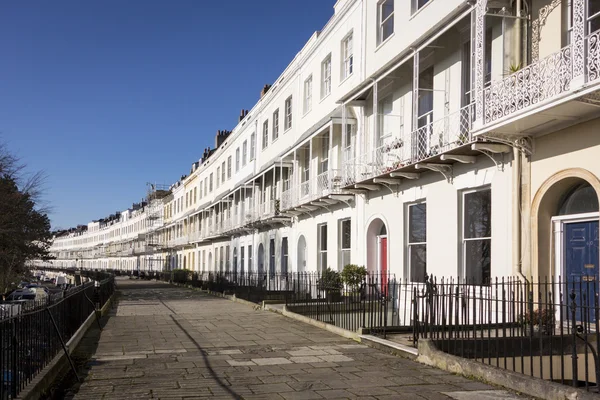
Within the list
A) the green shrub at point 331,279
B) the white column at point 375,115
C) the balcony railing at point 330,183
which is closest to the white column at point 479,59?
the white column at point 375,115

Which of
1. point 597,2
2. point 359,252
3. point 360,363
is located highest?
point 597,2

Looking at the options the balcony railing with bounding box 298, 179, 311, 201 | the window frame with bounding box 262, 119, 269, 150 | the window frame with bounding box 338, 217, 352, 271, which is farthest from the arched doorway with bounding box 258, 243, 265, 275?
the window frame with bounding box 338, 217, 352, 271

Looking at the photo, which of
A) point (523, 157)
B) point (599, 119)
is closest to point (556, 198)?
point (523, 157)

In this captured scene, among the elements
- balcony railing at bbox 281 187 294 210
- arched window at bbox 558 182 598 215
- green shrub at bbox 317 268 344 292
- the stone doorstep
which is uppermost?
balcony railing at bbox 281 187 294 210

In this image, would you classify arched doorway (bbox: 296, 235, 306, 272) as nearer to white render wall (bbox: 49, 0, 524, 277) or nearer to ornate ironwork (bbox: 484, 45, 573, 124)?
white render wall (bbox: 49, 0, 524, 277)

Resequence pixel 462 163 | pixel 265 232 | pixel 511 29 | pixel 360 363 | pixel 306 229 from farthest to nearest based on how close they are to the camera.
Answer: pixel 265 232, pixel 306 229, pixel 462 163, pixel 511 29, pixel 360 363

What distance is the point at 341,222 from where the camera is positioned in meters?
21.5

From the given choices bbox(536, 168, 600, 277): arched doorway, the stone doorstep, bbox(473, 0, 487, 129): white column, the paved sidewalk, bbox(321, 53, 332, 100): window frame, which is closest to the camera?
the paved sidewalk

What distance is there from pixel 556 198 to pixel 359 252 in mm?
8739

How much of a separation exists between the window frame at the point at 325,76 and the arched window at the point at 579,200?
1301cm

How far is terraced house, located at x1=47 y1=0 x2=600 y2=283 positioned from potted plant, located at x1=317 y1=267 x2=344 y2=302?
45.3 inches

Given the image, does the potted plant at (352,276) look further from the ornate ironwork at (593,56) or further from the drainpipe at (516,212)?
the ornate ironwork at (593,56)

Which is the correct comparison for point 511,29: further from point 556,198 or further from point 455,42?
point 556,198

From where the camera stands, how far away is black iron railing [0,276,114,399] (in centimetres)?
662
